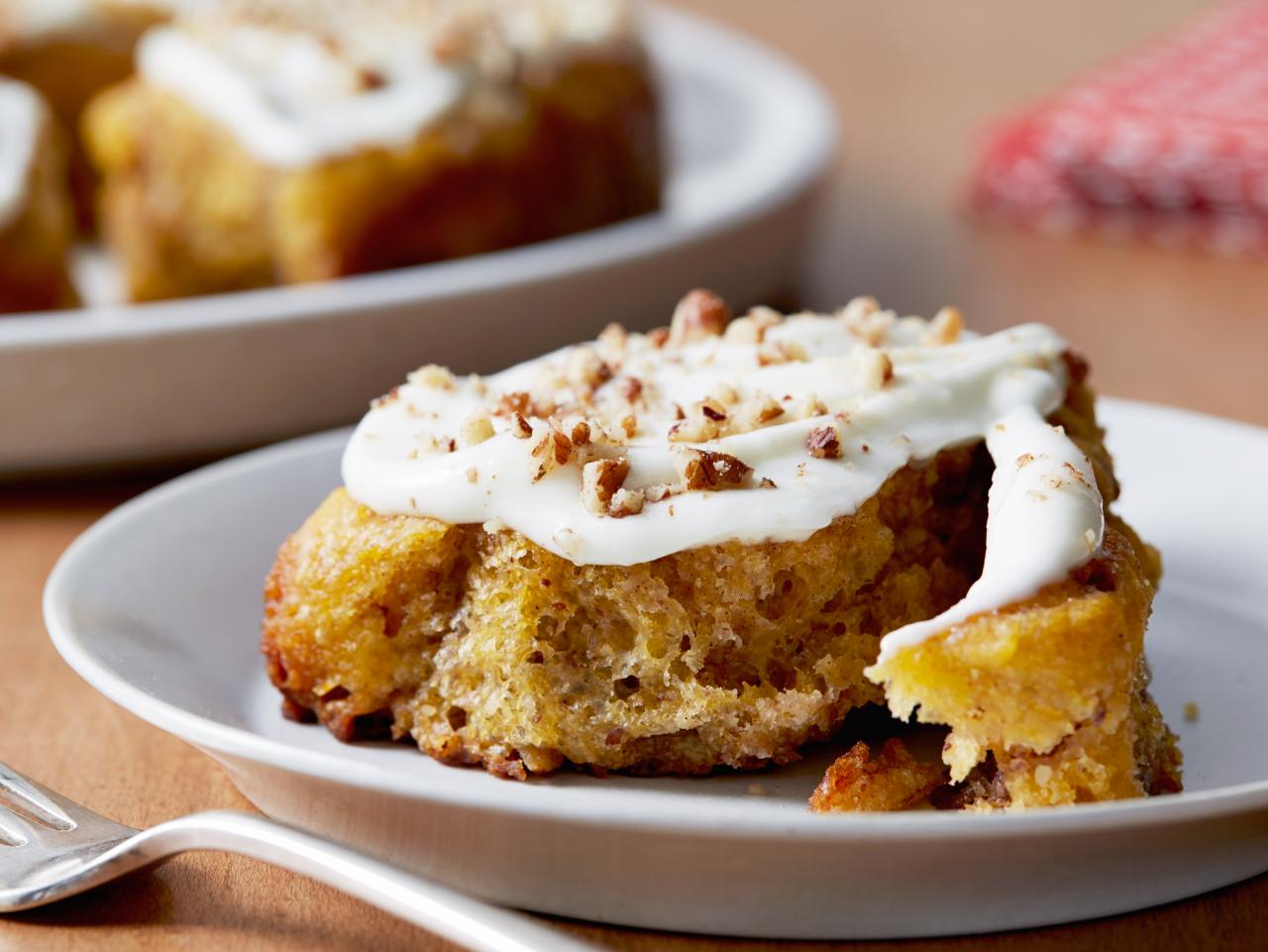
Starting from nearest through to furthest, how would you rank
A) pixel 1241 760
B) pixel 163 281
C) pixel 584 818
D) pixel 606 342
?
pixel 584 818
pixel 1241 760
pixel 606 342
pixel 163 281

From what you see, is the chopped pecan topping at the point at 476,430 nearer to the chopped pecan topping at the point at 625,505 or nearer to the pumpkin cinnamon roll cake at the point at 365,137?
the chopped pecan topping at the point at 625,505

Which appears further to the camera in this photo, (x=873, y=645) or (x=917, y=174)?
(x=917, y=174)

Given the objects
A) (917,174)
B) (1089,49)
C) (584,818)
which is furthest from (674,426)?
(1089,49)

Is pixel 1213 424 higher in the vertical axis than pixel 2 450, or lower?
higher

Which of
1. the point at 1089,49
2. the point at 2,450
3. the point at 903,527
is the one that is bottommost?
the point at 1089,49

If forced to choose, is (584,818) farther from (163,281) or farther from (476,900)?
(163,281)

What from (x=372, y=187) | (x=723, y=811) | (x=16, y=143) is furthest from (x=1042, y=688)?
(x=16, y=143)

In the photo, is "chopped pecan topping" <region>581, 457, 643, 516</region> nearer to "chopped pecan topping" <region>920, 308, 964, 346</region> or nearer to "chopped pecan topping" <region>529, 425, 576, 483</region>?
"chopped pecan topping" <region>529, 425, 576, 483</region>
